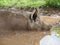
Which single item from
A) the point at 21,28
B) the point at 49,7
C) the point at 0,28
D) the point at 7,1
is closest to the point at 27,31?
the point at 21,28

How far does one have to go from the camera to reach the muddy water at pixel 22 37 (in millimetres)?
3359

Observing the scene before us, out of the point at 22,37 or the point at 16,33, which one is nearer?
the point at 22,37

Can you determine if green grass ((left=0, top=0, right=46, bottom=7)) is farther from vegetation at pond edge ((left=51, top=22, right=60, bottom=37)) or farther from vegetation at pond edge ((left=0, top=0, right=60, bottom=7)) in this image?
vegetation at pond edge ((left=51, top=22, right=60, bottom=37))

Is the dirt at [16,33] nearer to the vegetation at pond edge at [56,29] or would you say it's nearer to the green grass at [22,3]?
the vegetation at pond edge at [56,29]

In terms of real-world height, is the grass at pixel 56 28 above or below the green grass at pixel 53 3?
above

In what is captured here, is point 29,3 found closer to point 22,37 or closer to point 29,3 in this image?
point 29,3

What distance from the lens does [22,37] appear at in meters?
3.68

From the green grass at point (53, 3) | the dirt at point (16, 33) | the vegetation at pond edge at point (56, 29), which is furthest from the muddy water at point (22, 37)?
the green grass at point (53, 3)

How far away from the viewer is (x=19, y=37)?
12.1 ft

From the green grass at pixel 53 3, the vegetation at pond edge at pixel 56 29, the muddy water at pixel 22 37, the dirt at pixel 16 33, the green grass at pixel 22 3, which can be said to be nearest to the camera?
the muddy water at pixel 22 37

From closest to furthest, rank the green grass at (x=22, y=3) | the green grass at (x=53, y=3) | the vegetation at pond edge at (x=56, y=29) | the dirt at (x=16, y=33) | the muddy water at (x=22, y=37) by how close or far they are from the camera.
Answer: the muddy water at (x=22, y=37) < the dirt at (x=16, y=33) < the vegetation at pond edge at (x=56, y=29) < the green grass at (x=53, y=3) < the green grass at (x=22, y=3)

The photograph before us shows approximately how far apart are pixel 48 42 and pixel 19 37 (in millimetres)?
612

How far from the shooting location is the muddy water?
3359 mm

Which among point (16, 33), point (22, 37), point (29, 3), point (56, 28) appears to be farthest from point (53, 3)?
point (22, 37)
